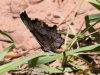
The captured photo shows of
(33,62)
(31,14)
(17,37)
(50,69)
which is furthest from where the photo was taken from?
(31,14)

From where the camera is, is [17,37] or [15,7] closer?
[17,37]

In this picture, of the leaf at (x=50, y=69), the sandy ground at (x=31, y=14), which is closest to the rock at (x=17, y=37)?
the sandy ground at (x=31, y=14)

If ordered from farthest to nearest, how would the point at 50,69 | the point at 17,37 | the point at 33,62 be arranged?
the point at 17,37 → the point at 50,69 → the point at 33,62

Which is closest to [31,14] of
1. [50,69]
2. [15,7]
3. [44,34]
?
[15,7]

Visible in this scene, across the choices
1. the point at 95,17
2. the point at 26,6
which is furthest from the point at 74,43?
the point at 26,6

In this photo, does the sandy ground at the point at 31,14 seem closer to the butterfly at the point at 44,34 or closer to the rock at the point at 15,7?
the rock at the point at 15,7

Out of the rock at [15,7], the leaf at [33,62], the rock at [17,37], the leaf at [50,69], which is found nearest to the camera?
the leaf at [33,62]

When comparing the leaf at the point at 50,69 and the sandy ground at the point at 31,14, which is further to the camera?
the sandy ground at the point at 31,14

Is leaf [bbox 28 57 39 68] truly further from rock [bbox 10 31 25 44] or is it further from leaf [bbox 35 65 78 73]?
rock [bbox 10 31 25 44]

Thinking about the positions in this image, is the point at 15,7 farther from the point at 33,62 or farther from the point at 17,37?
the point at 33,62
